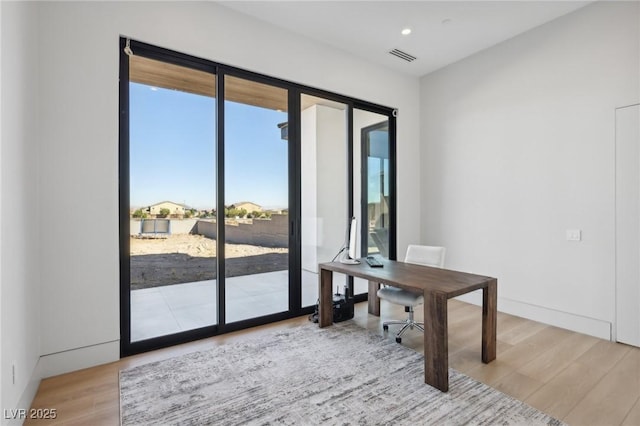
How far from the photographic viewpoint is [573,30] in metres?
3.27

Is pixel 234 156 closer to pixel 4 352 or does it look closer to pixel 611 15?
pixel 4 352

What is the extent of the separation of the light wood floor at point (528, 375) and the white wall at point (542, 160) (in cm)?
52

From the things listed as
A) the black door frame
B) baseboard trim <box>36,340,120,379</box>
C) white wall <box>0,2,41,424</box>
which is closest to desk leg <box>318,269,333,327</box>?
the black door frame

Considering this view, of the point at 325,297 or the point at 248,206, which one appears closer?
the point at 325,297

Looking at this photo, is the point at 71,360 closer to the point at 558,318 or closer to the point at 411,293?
the point at 411,293

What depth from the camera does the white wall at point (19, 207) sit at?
5.49ft

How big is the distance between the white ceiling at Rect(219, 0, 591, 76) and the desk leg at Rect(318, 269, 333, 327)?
8.92 feet

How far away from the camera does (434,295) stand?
223 centimetres

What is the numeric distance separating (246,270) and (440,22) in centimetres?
349

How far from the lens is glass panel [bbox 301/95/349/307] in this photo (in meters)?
3.91

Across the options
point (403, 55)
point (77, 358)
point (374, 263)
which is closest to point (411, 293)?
point (374, 263)

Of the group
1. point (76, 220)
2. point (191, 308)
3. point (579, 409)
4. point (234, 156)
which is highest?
point (234, 156)

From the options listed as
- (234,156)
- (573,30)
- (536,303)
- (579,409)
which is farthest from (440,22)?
(579,409)

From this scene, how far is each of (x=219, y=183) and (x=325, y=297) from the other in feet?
5.33
